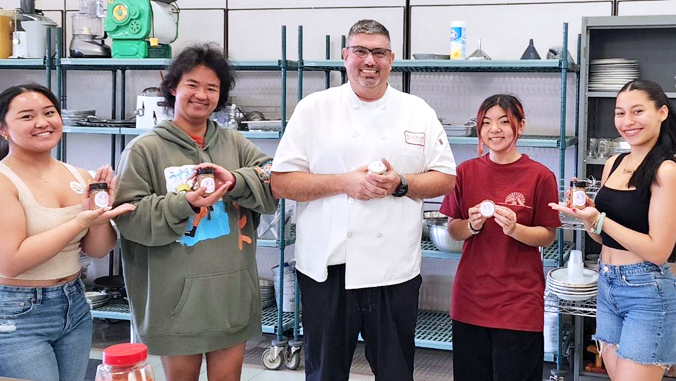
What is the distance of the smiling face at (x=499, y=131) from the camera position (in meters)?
2.90

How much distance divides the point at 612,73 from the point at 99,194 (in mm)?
2938

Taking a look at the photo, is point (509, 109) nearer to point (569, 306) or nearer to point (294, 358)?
point (569, 306)

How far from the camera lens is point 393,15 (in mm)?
4879

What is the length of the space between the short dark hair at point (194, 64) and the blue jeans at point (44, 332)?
73 centimetres

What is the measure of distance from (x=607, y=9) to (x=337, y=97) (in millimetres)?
2541

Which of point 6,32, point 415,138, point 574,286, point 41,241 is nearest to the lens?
point 41,241

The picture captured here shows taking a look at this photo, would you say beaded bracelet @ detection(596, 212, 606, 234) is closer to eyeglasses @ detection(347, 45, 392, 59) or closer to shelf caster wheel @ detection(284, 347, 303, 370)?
eyeglasses @ detection(347, 45, 392, 59)

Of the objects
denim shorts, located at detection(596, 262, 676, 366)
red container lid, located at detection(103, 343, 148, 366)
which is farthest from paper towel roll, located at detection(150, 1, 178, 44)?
red container lid, located at detection(103, 343, 148, 366)

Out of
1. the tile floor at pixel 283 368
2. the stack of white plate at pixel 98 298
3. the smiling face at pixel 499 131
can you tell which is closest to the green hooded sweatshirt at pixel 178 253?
the smiling face at pixel 499 131

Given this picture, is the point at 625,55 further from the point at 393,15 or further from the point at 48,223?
the point at 48,223

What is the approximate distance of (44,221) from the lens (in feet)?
7.73

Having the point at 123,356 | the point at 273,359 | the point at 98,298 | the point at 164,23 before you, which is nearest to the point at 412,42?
the point at 164,23

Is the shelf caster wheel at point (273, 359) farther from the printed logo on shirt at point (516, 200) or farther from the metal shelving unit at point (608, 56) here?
the printed logo on shirt at point (516, 200)

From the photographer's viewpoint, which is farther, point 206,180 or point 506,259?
point 506,259
